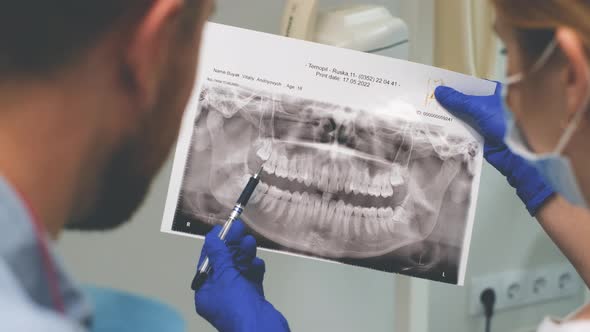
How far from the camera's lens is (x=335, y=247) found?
1063 millimetres

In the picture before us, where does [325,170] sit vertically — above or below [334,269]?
above

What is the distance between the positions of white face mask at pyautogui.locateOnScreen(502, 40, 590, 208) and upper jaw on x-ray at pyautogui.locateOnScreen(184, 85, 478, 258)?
32cm

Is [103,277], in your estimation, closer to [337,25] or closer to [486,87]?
[337,25]

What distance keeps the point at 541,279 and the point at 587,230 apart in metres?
0.84

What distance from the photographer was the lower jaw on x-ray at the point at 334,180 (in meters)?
1.05

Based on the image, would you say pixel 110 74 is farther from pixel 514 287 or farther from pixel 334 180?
pixel 514 287

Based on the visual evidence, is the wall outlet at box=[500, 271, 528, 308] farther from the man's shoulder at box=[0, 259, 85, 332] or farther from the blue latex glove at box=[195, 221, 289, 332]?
the man's shoulder at box=[0, 259, 85, 332]

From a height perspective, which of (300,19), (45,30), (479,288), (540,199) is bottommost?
(479,288)

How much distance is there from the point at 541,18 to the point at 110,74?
388 millimetres

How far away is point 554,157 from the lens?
699mm

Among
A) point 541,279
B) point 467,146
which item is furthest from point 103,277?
point 541,279

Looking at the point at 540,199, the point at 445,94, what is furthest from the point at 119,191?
the point at 540,199

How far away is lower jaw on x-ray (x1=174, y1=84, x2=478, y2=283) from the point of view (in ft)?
3.44

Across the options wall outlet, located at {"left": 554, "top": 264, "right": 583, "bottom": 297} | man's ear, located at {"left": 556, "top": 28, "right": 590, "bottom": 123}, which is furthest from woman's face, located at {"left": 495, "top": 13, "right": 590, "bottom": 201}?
wall outlet, located at {"left": 554, "top": 264, "right": 583, "bottom": 297}
